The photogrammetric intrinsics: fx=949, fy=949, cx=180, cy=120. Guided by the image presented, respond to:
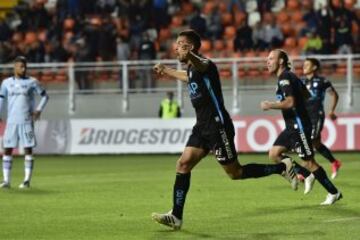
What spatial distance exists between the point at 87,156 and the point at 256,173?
54.8ft

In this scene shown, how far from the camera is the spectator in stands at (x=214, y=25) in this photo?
1264 inches

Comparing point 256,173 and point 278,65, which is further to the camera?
point 278,65

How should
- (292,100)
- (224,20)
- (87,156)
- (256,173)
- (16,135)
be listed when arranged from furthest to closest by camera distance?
(224,20)
(87,156)
(16,135)
(292,100)
(256,173)

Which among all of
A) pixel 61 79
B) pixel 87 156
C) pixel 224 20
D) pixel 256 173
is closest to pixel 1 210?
pixel 256 173

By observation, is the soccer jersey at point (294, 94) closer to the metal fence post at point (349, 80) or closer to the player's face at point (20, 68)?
the player's face at point (20, 68)

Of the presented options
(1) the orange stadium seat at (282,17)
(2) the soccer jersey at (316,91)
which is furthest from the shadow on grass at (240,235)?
(1) the orange stadium seat at (282,17)

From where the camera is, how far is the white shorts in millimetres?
18172

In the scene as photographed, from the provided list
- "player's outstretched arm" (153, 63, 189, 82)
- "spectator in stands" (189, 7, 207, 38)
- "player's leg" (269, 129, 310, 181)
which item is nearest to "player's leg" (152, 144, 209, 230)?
"player's outstretched arm" (153, 63, 189, 82)

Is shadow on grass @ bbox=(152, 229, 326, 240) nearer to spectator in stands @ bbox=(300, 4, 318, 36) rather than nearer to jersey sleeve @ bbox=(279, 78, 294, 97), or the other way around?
jersey sleeve @ bbox=(279, 78, 294, 97)

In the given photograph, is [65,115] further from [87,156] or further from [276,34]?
[276,34]

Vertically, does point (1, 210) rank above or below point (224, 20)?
below

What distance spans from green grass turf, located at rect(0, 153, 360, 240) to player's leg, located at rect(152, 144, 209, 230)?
0.48 ft

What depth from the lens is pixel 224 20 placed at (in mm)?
32906

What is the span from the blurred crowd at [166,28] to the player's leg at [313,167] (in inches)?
629
